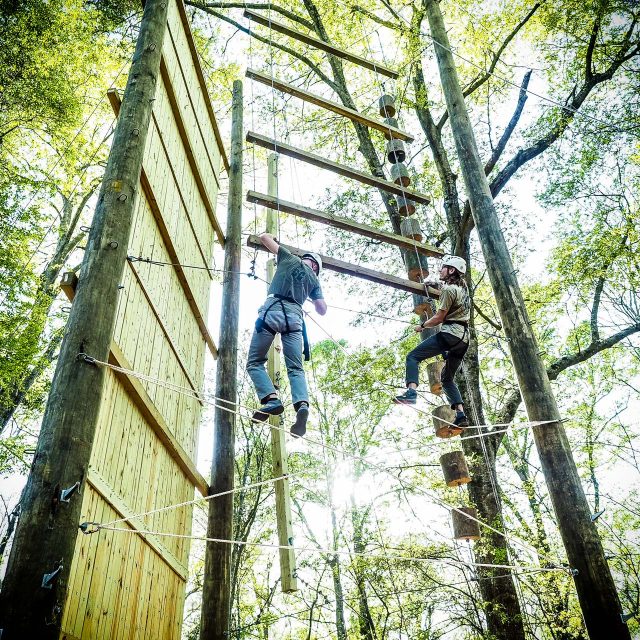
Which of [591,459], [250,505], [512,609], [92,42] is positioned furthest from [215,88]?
[591,459]

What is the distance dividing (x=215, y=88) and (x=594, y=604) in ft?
43.2

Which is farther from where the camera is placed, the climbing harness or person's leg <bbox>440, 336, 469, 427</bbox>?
person's leg <bbox>440, 336, 469, 427</bbox>

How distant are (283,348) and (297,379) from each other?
1.03 ft

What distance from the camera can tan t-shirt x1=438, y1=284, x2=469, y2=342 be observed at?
508 centimetres

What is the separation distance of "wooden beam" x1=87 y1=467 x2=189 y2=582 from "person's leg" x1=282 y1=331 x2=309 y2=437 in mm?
1175

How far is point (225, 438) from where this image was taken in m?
5.21

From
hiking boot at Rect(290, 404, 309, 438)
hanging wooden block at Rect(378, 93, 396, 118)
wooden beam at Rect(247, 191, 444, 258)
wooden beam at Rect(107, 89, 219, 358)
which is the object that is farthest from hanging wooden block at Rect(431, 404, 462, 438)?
hanging wooden block at Rect(378, 93, 396, 118)

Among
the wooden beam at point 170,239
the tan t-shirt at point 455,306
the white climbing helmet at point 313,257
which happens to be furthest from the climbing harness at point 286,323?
the tan t-shirt at point 455,306

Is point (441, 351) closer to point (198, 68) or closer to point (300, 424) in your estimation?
point (300, 424)

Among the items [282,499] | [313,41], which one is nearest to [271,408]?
[282,499]

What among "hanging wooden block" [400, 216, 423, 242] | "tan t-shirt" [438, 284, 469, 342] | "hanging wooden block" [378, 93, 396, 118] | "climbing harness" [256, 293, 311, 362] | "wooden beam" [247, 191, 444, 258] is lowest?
"climbing harness" [256, 293, 311, 362]

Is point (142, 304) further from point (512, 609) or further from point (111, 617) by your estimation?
point (512, 609)

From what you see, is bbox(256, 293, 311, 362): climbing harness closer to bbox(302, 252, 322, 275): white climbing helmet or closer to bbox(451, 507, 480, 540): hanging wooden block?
bbox(302, 252, 322, 275): white climbing helmet

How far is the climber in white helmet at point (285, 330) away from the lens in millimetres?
4074
